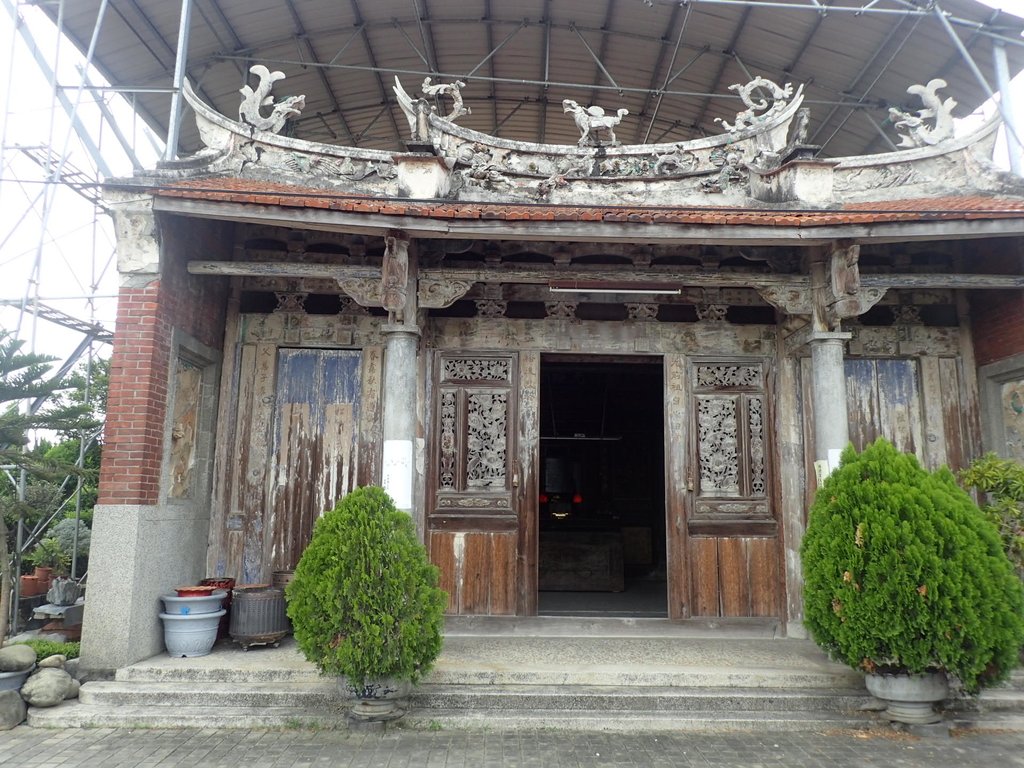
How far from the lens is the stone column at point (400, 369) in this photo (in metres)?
6.22

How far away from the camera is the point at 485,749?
15.6 feet

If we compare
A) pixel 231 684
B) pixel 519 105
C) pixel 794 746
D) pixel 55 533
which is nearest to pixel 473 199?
pixel 231 684

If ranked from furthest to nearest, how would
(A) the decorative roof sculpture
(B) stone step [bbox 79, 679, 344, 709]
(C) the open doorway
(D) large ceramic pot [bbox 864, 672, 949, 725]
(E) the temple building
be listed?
(C) the open doorway → (A) the decorative roof sculpture → (E) the temple building → (B) stone step [bbox 79, 679, 344, 709] → (D) large ceramic pot [bbox 864, 672, 949, 725]

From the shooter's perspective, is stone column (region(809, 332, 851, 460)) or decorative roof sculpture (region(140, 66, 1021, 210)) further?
decorative roof sculpture (region(140, 66, 1021, 210))

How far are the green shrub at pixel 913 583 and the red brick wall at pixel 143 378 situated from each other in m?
5.48

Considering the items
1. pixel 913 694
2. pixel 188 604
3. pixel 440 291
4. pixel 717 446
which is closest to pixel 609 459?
pixel 717 446

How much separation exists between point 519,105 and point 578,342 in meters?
7.28

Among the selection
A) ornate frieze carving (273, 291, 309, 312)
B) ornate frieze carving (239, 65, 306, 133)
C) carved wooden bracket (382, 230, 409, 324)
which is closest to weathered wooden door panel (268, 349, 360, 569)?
ornate frieze carving (273, 291, 309, 312)

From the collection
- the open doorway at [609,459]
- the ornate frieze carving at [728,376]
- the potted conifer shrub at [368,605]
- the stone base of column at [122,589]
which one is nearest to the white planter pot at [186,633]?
the stone base of column at [122,589]

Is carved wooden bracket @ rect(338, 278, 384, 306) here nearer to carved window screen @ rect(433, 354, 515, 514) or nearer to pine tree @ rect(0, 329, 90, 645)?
carved window screen @ rect(433, 354, 515, 514)

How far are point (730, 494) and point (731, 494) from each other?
1cm

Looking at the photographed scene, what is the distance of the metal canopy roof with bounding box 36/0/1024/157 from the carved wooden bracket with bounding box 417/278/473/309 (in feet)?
16.9

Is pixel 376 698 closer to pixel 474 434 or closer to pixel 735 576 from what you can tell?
pixel 474 434

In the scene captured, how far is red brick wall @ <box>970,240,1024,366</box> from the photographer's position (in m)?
6.98
